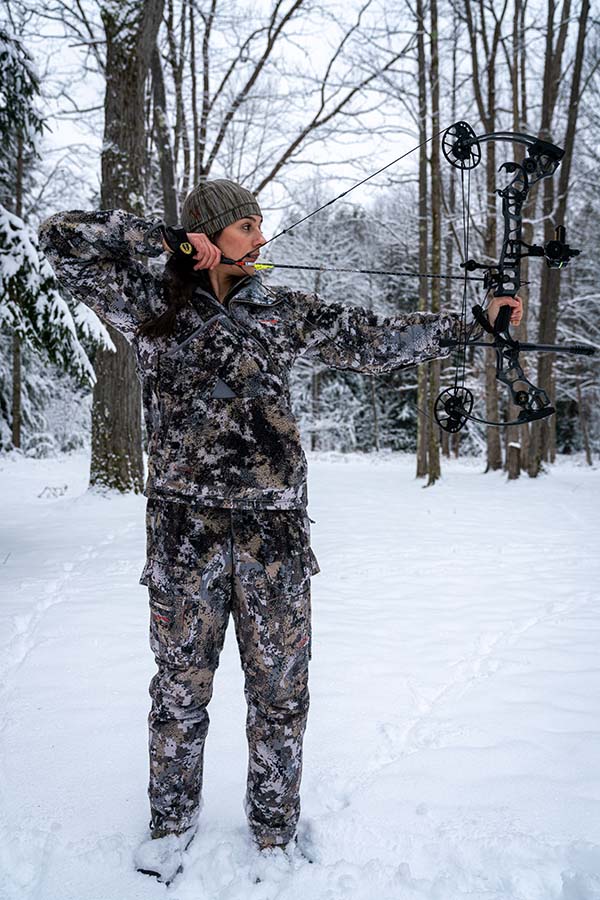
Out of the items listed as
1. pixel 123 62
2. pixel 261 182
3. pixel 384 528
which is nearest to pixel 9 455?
pixel 261 182

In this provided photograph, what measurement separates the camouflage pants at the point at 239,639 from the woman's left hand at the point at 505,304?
0.93 m

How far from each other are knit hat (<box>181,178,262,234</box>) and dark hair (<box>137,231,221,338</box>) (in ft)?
0.62

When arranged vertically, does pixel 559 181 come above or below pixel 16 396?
above

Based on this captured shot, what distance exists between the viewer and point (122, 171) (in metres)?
7.71

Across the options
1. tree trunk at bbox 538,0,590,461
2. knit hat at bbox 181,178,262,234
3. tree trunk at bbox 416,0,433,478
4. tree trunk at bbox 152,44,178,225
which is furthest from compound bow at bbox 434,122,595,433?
tree trunk at bbox 538,0,590,461

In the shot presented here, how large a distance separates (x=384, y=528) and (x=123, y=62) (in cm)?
684

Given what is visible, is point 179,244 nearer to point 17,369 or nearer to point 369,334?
point 369,334

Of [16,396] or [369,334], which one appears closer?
[369,334]

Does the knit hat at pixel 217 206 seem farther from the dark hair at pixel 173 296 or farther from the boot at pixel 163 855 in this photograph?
the boot at pixel 163 855

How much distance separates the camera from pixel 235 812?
2035 mm

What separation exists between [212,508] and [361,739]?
139cm

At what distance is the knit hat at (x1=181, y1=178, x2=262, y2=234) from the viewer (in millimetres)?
1825

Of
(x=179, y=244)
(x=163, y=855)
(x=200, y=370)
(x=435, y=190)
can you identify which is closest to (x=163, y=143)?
(x=435, y=190)

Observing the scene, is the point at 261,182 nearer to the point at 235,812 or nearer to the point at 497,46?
the point at 497,46
